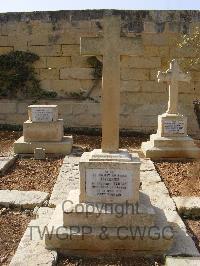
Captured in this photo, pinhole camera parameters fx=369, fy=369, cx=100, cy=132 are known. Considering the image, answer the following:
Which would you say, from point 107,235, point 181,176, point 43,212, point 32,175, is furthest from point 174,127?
point 107,235

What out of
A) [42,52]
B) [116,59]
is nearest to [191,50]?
[42,52]

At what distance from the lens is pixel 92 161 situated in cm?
344

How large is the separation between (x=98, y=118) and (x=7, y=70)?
254 cm

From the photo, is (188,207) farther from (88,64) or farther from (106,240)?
(88,64)

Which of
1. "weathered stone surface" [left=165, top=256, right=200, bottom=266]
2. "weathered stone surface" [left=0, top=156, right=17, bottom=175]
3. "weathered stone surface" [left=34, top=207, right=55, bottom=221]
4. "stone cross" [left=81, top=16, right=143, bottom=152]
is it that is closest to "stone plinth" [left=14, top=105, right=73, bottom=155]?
"weathered stone surface" [left=0, top=156, right=17, bottom=175]

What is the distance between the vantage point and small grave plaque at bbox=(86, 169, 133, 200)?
3455 millimetres

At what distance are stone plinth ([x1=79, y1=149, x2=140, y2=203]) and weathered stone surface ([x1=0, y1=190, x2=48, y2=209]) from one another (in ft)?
3.26

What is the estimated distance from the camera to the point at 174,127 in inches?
270

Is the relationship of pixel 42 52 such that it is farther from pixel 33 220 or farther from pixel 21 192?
pixel 33 220

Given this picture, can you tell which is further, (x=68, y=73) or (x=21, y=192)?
(x=68, y=73)

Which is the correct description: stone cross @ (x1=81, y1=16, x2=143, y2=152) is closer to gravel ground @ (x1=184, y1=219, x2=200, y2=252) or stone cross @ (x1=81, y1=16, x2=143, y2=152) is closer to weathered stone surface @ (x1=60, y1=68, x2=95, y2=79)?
gravel ground @ (x1=184, y1=219, x2=200, y2=252)

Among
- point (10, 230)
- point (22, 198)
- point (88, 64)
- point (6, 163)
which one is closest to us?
point (10, 230)

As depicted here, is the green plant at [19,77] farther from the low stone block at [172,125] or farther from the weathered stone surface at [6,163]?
the low stone block at [172,125]

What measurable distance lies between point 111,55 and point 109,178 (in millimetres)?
1161
